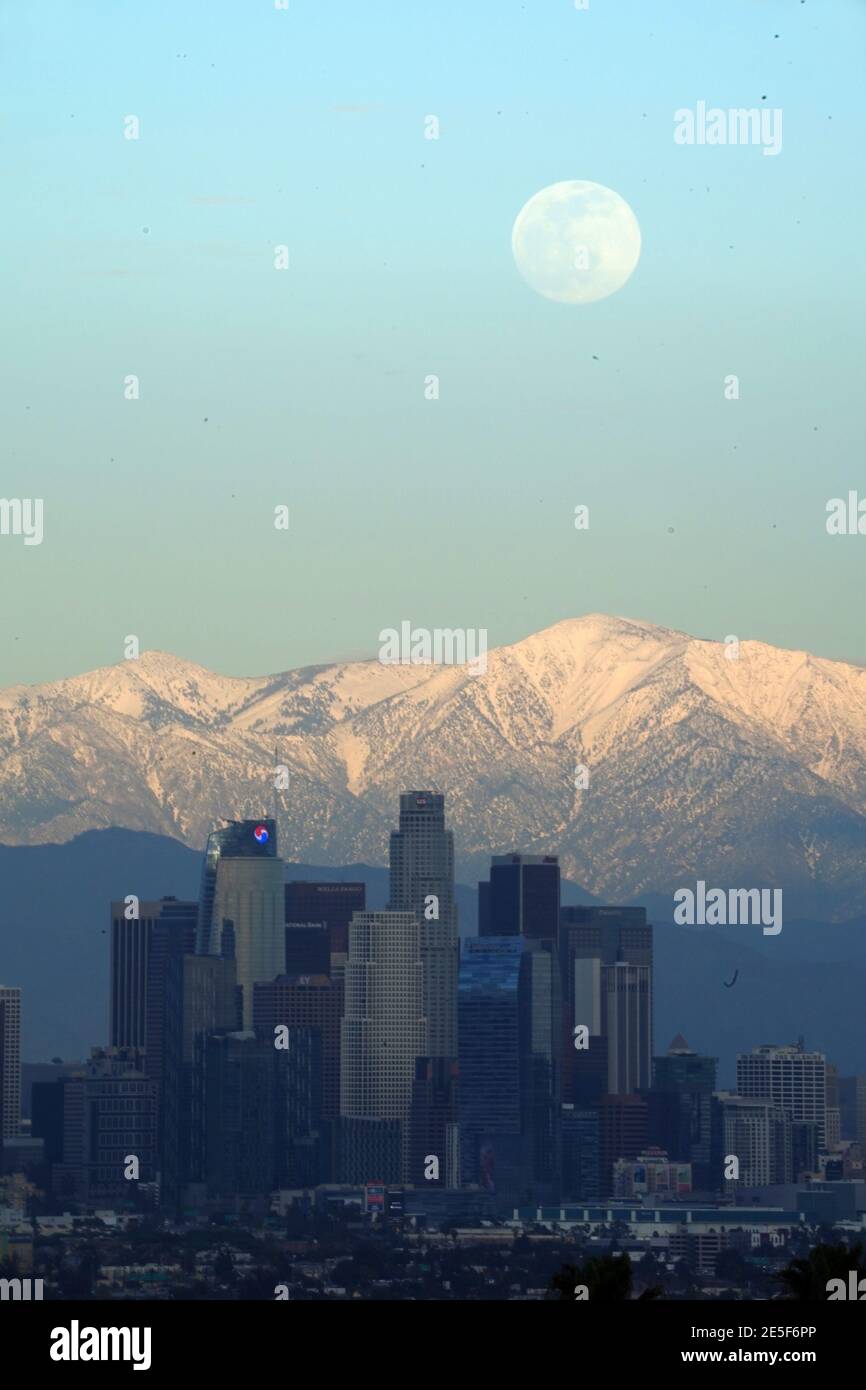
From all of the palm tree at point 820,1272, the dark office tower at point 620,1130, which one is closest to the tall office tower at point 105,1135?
the dark office tower at point 620,1130

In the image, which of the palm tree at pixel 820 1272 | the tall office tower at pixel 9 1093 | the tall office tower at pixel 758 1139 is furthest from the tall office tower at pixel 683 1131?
the palm tree at pixel 820 1272

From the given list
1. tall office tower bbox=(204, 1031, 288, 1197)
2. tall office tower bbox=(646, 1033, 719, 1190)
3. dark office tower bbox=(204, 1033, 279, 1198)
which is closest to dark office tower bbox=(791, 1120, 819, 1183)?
tall office tower bbox=(646, 1033, 719, 1190)

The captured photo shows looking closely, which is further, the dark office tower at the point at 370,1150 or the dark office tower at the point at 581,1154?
the dark office tower at the point at 370,1150

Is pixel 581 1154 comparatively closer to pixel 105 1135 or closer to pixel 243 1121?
pixel 243 1121

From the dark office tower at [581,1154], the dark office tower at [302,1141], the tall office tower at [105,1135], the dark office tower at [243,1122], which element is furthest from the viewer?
the dark office tower at [581,1154]

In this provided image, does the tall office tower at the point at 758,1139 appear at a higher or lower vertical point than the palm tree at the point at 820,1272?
lower

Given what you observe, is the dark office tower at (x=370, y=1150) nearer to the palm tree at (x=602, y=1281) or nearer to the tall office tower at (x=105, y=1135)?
the tall office tower at (x=105, y=1135)

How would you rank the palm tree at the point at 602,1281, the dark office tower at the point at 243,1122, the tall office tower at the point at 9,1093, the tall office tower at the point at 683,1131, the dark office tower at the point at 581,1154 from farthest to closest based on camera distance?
the tall office tower at the point at 9,1093
the tall office tower at the point at 683,1131
the dark office tower at the point at 581,1154
the dark office tower at the point at 243,1122
the palm tree at the point at 602,1281
